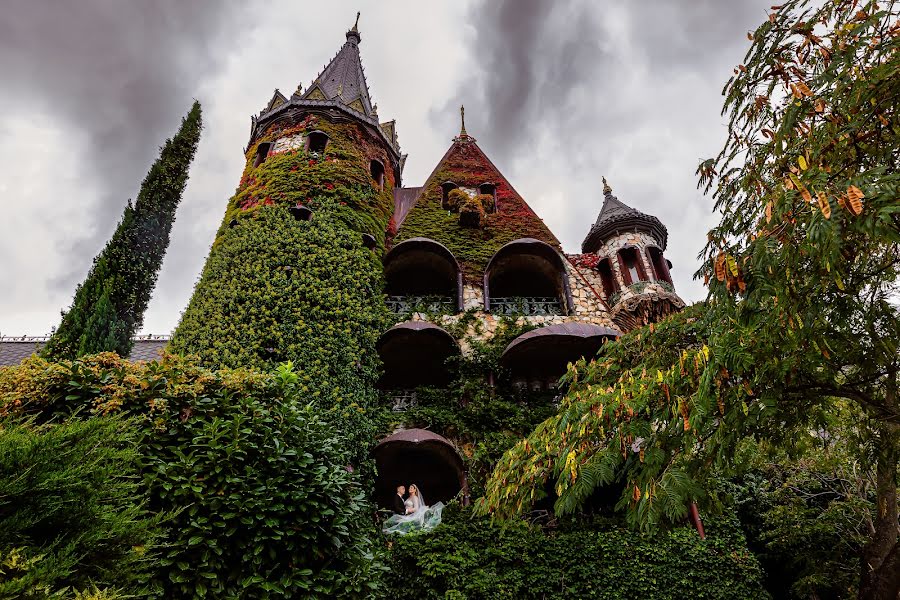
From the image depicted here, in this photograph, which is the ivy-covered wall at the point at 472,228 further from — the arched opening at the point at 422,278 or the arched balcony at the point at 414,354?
the arched balcony at the point at 414,354

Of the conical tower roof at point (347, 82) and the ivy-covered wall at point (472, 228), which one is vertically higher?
the conical tower roof at point (347, 82)

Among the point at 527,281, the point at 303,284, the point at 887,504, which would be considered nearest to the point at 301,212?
the point at 303,284

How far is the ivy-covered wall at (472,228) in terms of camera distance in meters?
17.8

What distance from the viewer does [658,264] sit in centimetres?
1859

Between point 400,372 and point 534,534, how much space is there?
6.94 metres

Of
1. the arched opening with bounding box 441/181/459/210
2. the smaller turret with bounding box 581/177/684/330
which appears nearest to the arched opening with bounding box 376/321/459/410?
the smaller turret with bounding box 581/177/684/330

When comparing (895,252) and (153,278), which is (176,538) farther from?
(153,278)

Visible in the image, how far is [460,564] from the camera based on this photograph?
985 cm

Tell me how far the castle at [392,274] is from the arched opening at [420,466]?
0.05m

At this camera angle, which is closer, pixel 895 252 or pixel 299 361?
pixel 895 252

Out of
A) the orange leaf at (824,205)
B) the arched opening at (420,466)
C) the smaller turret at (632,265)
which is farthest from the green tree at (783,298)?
the smaller turret at (632,265)

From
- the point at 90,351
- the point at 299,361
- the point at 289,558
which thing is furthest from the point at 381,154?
the point at 289,558

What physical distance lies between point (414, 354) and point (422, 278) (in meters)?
3.90

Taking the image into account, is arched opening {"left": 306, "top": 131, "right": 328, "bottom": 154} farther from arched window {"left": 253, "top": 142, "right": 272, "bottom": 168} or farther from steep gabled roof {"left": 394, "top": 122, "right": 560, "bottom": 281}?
steep gabled roof {"left": 394, "top": 122, "right": 560, "bottom": 281}
